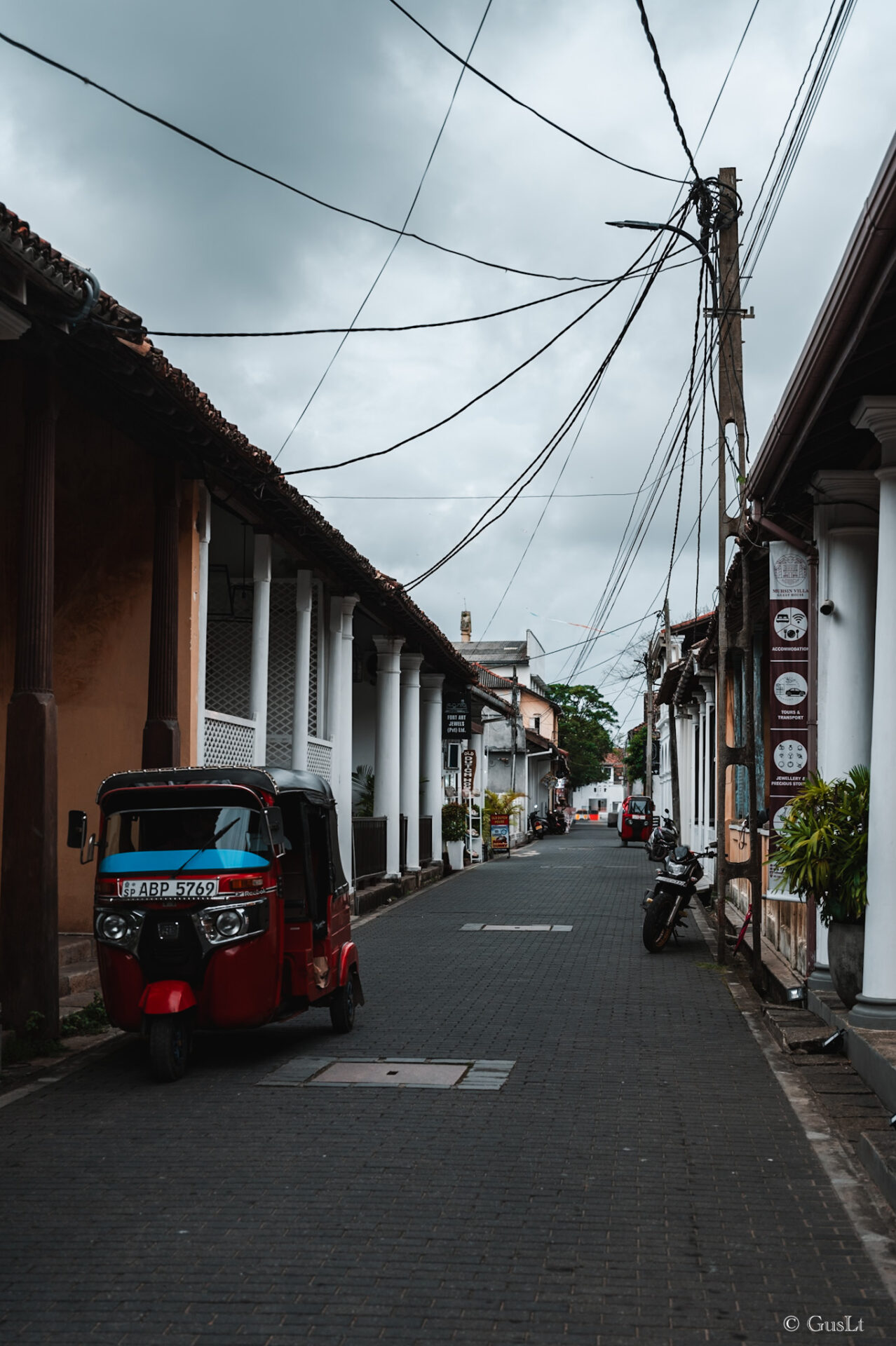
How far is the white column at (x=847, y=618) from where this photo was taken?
957 cm

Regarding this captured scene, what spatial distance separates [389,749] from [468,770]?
11.5 meters

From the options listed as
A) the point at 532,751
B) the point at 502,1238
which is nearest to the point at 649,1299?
the point at 502,1238

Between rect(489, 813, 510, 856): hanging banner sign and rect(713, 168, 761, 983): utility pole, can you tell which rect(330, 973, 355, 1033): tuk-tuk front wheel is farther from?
rect(489, 813, 510, 856): hanging banner sign

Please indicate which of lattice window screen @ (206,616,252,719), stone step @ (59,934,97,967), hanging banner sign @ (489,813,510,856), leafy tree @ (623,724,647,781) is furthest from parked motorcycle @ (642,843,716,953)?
leafy tree @ (623,724,647,781)

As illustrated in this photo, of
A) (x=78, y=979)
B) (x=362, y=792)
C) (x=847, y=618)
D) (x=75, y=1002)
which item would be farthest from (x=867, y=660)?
(x=362, y=792)

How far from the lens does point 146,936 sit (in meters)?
8.20

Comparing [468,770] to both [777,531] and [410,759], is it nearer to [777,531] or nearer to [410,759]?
[410,759]

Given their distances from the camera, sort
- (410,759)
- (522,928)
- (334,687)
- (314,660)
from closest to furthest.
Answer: (522,928) < (314,660) < (334,687) < (410,759)

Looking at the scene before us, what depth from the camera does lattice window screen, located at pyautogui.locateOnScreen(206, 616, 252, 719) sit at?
16438mm

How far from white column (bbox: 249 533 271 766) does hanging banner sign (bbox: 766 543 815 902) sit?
6.10m

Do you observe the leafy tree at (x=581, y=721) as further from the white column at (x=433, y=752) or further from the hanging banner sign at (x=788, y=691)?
the hanging banner sign at (x=788, y=691)

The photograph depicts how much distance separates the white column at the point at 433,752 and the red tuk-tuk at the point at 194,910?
18.9 m

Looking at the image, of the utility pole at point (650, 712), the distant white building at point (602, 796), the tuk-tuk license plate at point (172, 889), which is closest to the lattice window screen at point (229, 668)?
the tuk-tuk license plate at point (172, 889)

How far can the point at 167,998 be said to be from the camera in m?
7.97
